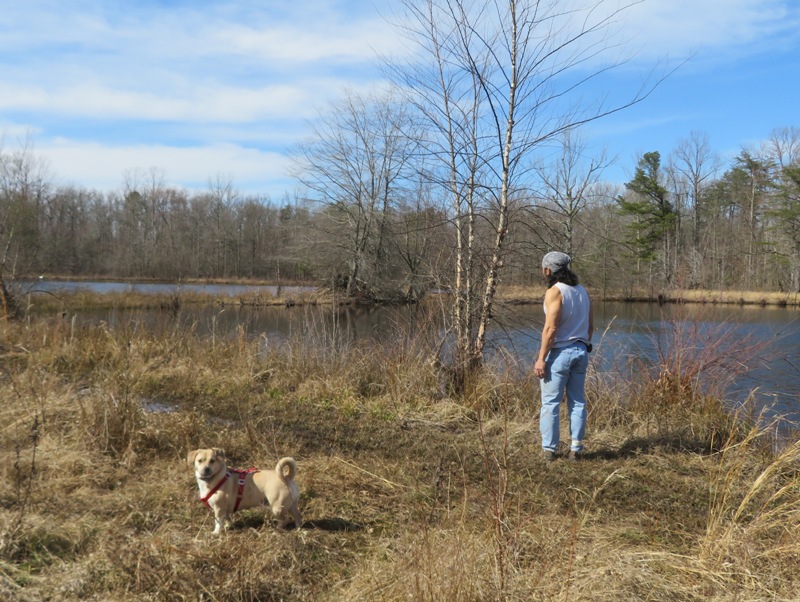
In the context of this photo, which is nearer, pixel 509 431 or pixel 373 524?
pixel 373 524

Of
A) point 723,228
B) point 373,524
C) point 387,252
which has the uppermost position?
point 723,228

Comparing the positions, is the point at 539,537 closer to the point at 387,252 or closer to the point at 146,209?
the point at 387,252

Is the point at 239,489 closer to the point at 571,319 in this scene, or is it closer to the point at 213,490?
the point at 213,490

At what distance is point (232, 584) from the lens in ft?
7.91

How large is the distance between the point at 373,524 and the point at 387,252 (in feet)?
83.3

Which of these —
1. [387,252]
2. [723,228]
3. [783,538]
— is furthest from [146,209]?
[783,538]

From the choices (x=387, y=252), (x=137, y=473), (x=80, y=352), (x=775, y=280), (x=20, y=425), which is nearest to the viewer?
(x=137, y=473)

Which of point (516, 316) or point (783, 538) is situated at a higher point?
point (516, 316)

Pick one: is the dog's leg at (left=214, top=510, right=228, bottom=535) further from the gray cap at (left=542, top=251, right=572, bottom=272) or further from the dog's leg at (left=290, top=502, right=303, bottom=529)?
the gray cap at (left=542, top=251, right=572, bottom=272)

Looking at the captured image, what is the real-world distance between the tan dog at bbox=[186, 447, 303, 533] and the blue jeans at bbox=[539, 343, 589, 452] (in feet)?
7.02

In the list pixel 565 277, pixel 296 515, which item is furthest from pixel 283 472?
pixel 565 277

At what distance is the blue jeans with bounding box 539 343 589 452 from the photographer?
4.29 m

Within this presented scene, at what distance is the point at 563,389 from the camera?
4367 mm

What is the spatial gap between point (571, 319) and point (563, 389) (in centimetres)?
57
